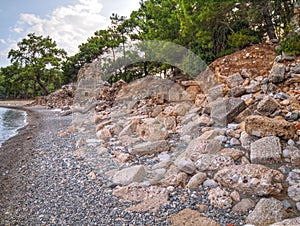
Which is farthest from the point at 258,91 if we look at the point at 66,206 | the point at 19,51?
the point at 19,51

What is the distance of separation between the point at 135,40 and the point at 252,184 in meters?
13.5

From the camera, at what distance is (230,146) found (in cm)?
456

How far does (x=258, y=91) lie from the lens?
652 cm

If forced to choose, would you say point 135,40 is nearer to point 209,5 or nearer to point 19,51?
point 209,5

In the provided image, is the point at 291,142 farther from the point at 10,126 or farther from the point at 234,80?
the point at 10,126

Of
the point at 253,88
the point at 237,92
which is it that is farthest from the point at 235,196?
the point at 253,88

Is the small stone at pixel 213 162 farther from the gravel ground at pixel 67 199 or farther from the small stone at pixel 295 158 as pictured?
the small stone at pixel 295 158

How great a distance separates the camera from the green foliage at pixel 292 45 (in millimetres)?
6906

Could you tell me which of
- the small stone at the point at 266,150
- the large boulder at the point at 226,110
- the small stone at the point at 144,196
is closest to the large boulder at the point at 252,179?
the small stone at the point at 266,150

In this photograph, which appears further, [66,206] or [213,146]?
[213,146]

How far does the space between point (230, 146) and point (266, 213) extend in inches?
75.7

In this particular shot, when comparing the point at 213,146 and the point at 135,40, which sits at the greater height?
the point at 135,40

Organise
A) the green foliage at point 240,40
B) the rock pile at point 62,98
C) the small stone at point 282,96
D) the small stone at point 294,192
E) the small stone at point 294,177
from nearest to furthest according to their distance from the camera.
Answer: the small stone at point 294,192 < the small stone at point 294,177 < the small stone at point 282,96 < the green foliage at point 240,40 < the rock pile at point 62,98

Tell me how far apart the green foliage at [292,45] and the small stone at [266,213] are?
223 inches
